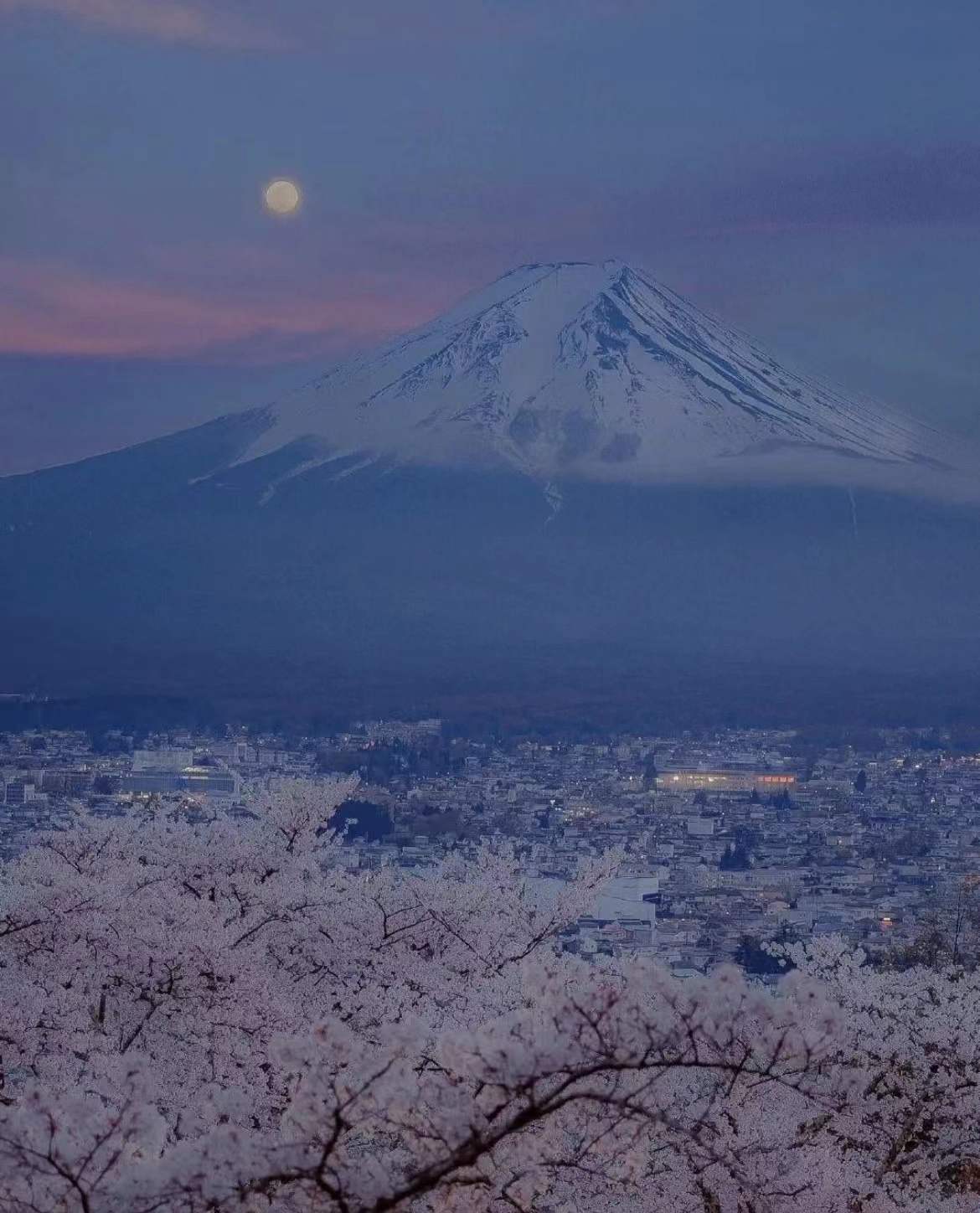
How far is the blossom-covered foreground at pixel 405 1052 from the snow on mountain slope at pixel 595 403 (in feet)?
175

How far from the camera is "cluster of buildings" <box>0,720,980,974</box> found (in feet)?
58.7

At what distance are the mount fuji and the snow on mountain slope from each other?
3.8 inches

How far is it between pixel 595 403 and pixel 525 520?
7.34 m

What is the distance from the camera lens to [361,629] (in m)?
52.2

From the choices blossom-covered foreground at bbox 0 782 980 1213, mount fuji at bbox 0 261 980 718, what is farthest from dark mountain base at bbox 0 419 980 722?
blossom-covered foreground at bbox 0 782 980 1213

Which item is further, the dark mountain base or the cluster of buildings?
the dark mountain base

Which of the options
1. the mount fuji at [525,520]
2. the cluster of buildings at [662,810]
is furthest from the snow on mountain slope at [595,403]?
the cluster of buildings at [662,810]

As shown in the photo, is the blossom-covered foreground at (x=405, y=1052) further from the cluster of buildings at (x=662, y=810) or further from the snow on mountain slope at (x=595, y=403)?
the snow on mountain slope at (x=595, y=403)

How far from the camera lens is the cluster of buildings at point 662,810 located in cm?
1789

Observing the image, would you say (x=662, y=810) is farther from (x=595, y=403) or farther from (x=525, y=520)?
(x=595, y=403)

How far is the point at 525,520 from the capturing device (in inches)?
2361

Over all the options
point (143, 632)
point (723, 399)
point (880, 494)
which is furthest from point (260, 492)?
point (880, 494)

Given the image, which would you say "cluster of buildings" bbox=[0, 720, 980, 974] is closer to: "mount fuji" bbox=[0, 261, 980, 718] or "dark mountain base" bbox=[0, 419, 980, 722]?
"dark mountain base" bbox=[0, 419, 980, 722]

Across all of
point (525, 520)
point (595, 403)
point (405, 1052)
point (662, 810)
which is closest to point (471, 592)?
point (525, 520)
